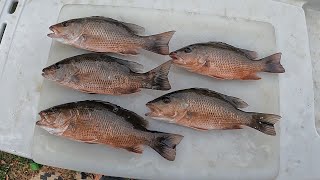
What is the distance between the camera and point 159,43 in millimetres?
3076

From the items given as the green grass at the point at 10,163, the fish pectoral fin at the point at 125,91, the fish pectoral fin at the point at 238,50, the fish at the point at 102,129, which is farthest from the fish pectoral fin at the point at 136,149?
the green grass at the point at 10,163

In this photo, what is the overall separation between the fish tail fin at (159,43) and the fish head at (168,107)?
0.34 metres

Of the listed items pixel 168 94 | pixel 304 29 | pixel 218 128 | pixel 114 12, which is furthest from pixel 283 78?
pixel 114 12

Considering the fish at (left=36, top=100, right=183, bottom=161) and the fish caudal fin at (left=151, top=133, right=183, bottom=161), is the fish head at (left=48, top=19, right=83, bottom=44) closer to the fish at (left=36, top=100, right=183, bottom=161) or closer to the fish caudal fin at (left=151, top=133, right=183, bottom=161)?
the fish at (left=36, top=100, right=183, bottom=161)

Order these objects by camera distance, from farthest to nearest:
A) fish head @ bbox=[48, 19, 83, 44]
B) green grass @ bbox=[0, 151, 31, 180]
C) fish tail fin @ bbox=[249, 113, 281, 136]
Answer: green grass @ bbox=[0, 151, 31, 180], fish head @ bbox=[48, 19, 83, 44], fish tail fin @ bbox=[249, 113, 281, 136]

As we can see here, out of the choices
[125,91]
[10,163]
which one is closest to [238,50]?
[125,91]

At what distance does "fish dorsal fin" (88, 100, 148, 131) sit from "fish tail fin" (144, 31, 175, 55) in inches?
17.4

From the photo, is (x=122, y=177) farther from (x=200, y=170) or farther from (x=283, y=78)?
(x=283, y=78)

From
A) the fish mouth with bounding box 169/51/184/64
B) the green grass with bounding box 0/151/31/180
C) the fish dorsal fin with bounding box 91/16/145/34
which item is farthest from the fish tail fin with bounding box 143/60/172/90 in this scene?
the green grass with bounding box 0/151/31/180

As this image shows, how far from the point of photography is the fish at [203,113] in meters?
2.92

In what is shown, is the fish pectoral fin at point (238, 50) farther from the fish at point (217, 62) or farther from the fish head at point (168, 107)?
the fish head at point (168, 107)

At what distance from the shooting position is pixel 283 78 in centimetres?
325

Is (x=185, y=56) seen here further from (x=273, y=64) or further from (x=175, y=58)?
(x=273, y=64)

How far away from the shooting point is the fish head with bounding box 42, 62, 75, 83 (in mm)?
2965
